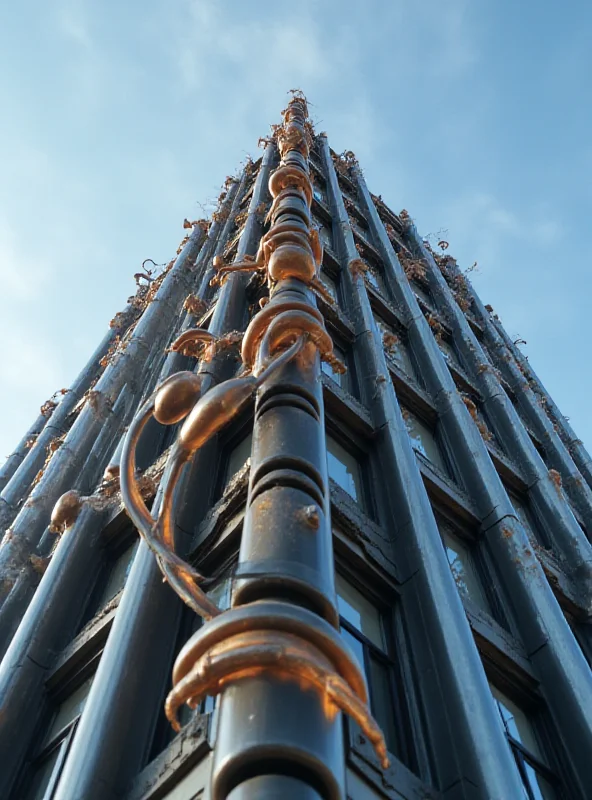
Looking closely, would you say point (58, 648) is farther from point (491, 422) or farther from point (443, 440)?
point (491, 422)

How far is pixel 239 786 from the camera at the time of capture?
3406 millimetres

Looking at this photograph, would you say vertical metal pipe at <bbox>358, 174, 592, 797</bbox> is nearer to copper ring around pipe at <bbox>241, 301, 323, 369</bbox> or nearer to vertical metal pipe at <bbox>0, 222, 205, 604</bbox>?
copper ring around pipe at <bbox>241, 301, 323, 369</bbox>

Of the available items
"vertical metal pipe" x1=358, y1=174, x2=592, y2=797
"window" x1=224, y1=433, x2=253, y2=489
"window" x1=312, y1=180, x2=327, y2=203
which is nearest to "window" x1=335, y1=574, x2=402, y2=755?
"window" x1=224, y1=433, x2=253, y2=489

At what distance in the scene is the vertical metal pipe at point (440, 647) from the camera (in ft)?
20.7

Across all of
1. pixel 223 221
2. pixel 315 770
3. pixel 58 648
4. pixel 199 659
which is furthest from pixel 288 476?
pixel 223 221

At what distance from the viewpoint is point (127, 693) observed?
6.38m

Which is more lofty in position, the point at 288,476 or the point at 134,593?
the point at 134,593

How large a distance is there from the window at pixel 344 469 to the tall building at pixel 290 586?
0.13 feet

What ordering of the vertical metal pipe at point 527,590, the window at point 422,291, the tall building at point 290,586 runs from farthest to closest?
the window at point 422,291 < the vertical metal pipe at point 527,590 < the tall building at point 290,586

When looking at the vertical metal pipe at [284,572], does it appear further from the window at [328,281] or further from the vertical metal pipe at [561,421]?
the vertical metal pipe at [561,421]

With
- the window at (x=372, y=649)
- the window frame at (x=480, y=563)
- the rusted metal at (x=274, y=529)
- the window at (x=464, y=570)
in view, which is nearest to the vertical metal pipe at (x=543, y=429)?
the window frame at (x=480, y=563)

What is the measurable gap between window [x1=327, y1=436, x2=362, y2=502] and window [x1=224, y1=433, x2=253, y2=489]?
Answer: 3.50ft

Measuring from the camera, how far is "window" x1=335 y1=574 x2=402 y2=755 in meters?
6.96

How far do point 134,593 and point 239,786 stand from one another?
4.15 m
